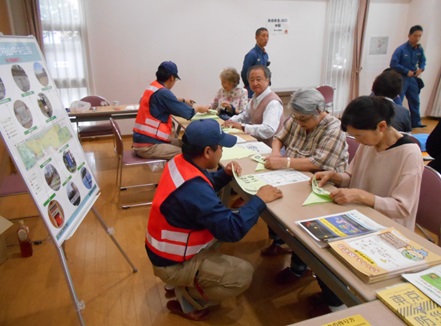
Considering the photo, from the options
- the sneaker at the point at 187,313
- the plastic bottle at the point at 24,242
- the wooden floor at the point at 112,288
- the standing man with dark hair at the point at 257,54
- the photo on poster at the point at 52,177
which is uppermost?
the standing man with dark hair at the point at 257,54

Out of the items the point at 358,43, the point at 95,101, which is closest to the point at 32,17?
the point at 95,101

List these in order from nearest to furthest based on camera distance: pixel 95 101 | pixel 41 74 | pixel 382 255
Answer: pixel 382 255 < pixel 41 74 < pixel 95 101

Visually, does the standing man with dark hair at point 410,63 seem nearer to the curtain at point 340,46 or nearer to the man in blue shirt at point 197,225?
the curtain at point 340,46

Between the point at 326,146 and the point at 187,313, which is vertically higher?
the point at 326,146

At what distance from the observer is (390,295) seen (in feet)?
3.21

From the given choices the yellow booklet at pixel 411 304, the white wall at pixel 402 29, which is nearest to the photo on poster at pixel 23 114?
the yellow booklet at pixel 411 304

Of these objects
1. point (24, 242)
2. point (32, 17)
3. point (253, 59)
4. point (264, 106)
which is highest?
point (32, 17)

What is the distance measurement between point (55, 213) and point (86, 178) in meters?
0.43

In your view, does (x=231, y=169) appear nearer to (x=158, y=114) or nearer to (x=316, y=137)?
(x=316, y=137)

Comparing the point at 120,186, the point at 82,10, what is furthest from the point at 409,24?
the point at 120,186

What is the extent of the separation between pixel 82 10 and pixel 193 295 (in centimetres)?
453

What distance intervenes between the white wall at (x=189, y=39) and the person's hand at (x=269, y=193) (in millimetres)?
4275

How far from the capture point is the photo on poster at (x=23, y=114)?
1.48 m

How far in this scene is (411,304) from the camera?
94cm
